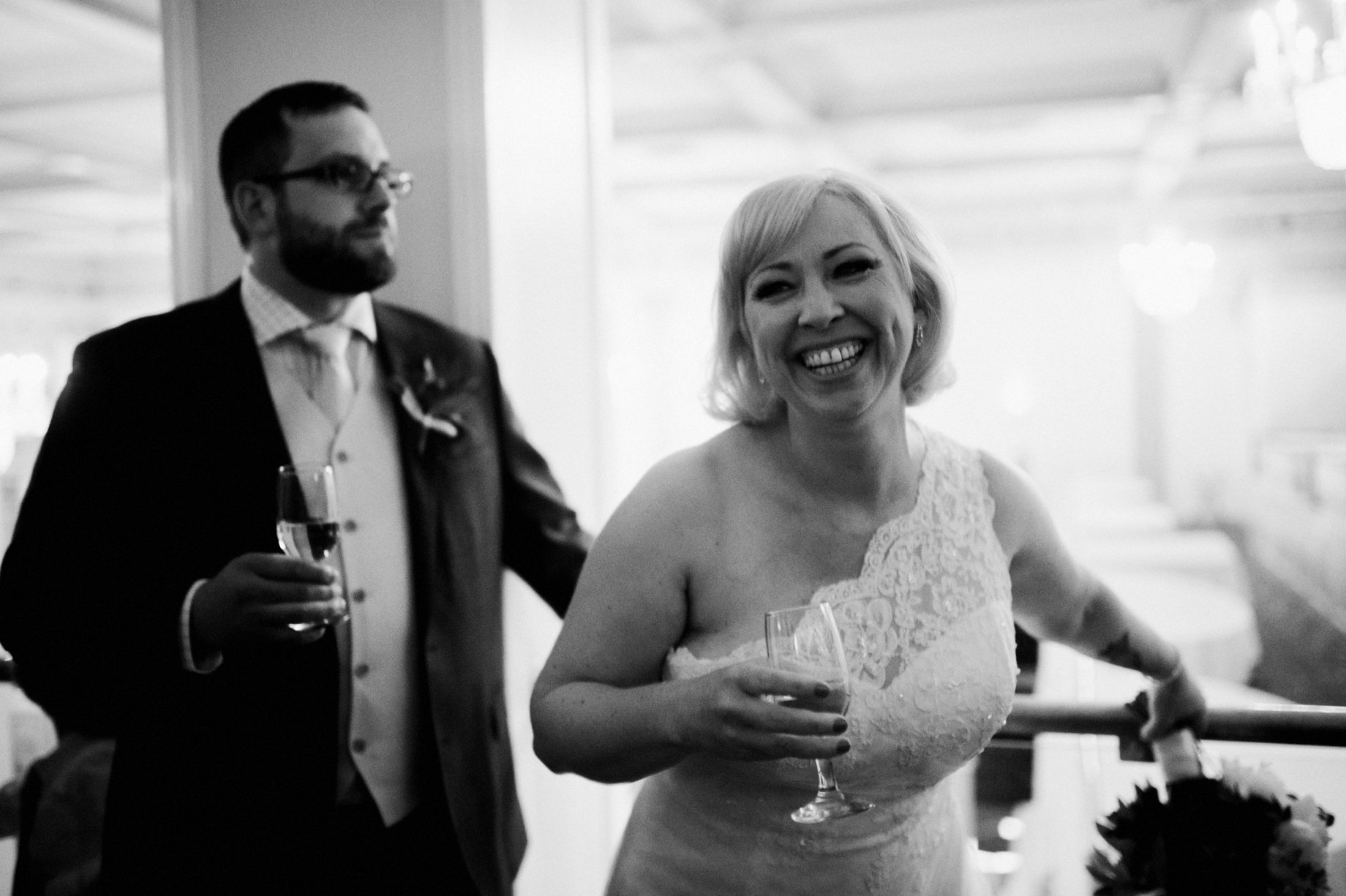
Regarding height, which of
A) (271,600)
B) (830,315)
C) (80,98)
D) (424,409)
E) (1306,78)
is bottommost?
(271,600)

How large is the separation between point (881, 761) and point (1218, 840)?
0.49 metres

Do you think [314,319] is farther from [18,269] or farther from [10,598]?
[18,269]

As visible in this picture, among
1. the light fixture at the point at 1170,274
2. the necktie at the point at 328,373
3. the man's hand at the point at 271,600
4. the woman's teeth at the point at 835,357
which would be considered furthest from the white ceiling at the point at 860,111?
the woman's teeth at the point at 835,357

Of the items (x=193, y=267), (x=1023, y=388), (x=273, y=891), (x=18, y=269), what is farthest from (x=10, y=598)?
(x=1023, y=388)

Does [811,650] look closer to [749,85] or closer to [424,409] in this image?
[424,409]

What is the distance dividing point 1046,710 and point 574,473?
4.12ft

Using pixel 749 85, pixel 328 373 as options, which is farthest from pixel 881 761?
pixel 749 85

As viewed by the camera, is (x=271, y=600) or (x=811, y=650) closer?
(x=811, y=650)

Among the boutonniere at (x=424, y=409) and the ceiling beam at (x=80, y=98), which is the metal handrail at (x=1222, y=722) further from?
the ceiling beam at (x=80, y=98)

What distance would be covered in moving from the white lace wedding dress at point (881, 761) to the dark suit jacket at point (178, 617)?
1.72 ft

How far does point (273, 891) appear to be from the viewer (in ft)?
6.48

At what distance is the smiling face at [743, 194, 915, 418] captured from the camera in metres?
1.67

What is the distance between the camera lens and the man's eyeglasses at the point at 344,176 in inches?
82.4

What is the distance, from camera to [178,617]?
1842 mm
